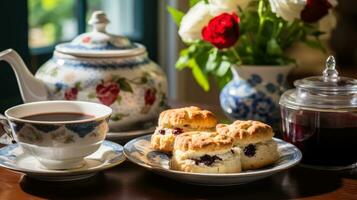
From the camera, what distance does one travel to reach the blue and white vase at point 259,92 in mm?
1357

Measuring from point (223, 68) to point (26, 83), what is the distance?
385mm

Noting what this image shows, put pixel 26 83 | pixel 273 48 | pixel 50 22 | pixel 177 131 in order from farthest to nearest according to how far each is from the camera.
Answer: pixel 50 22 < pixel 273 48 < pixel 26 83 < pixel 177 131

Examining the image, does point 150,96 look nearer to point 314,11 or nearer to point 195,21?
point 195,21

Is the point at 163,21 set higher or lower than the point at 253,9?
lower

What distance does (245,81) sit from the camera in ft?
4.48

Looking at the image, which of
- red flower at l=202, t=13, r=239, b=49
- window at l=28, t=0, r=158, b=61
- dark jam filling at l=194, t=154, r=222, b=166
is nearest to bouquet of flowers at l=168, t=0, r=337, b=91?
red flower at l=202, t=13, r=239, b=49

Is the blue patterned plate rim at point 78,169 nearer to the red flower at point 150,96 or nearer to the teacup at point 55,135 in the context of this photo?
the teacup at point 55,135

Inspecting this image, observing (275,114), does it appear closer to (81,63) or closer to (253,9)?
(253,9)

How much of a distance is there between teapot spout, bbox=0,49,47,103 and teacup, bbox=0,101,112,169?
0.55 feet

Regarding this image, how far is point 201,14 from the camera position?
4.45 feet

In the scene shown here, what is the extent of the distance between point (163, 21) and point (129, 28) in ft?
0.34

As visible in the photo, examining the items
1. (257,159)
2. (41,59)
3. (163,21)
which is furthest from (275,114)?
(163,21)

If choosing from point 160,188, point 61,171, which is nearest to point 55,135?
point 61,171

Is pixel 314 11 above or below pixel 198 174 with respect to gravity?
above
